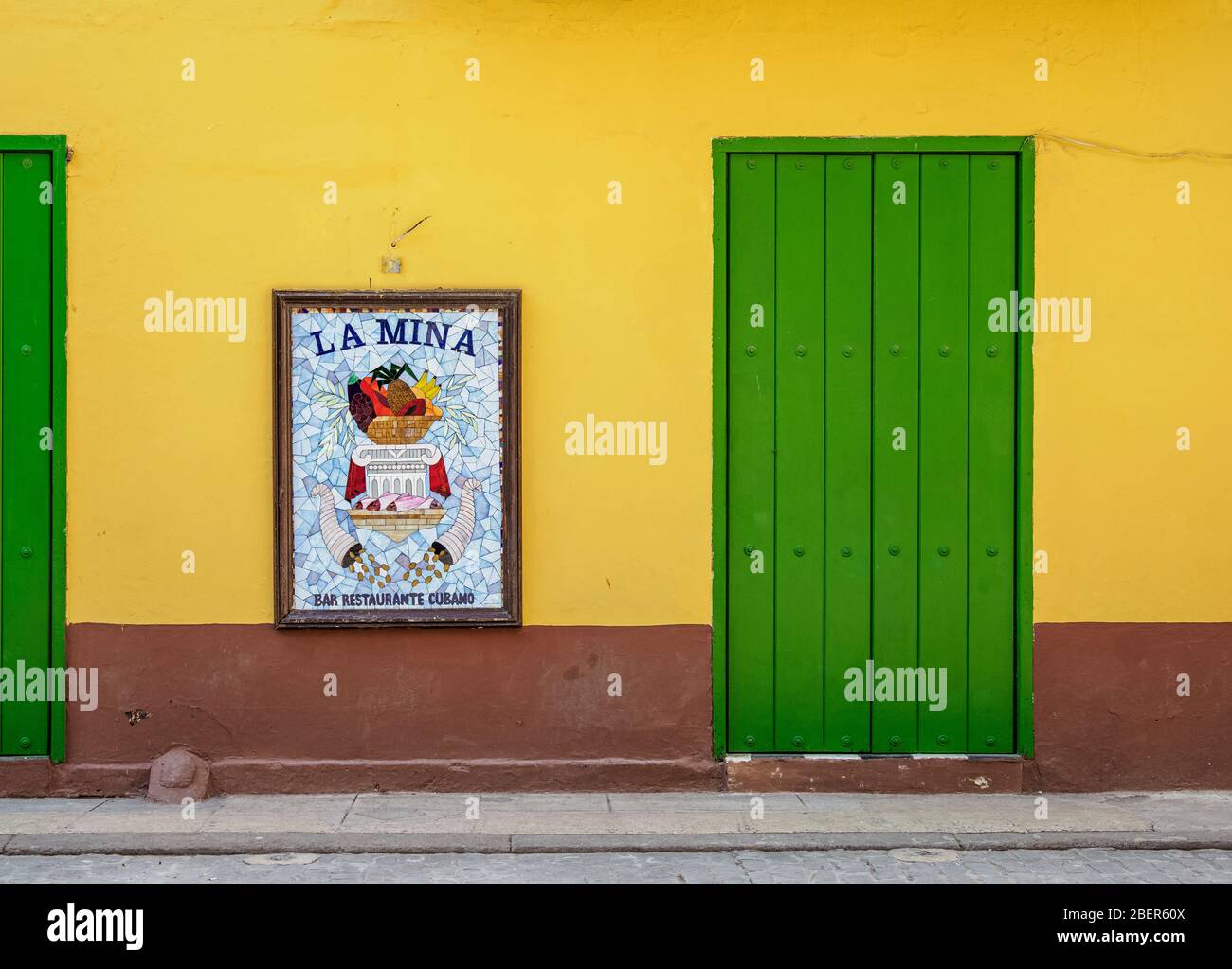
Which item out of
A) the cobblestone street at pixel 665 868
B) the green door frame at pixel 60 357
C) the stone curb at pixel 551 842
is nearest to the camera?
the cobblestone street at pixel 665 868

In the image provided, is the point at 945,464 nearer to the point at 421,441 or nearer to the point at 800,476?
the point at 800,476

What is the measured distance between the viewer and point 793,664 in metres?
6.63

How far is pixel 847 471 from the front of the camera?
664 centimetres

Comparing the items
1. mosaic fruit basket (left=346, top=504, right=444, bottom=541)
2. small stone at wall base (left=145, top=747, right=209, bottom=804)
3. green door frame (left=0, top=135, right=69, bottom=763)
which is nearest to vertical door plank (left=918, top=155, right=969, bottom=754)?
mosaic fruit basket (left=346, top=504, right=444, bottom=541)

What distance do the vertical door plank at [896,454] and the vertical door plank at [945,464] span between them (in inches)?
2.2

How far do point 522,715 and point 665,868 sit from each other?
1.36 metres

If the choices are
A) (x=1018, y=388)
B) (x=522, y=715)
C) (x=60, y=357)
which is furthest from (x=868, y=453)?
(x=60, y=357)

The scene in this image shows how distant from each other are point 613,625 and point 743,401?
1354 mm

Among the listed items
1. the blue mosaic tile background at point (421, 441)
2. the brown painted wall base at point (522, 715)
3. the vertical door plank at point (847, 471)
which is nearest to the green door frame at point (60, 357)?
the brown painted wall base at point (522, 715)

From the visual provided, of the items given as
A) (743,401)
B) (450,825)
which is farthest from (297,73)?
(450,825)

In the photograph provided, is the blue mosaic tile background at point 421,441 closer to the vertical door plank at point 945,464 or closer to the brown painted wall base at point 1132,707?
the vertical door plank at point 945,464

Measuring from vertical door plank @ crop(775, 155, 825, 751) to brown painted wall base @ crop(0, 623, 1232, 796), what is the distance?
0.36 meters

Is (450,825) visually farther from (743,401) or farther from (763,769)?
(743,401)

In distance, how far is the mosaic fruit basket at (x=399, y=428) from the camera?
6.50 m
